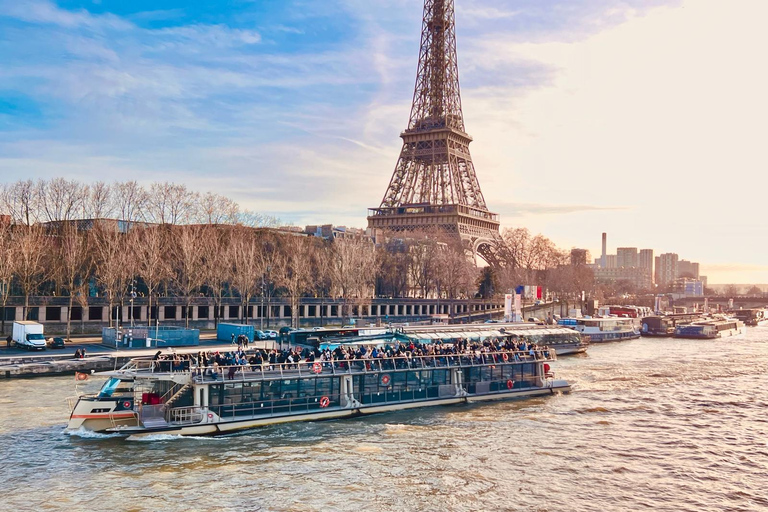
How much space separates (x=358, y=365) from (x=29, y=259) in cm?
4035

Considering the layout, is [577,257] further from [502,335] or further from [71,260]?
[71,260]

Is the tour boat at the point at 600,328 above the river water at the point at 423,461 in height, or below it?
above

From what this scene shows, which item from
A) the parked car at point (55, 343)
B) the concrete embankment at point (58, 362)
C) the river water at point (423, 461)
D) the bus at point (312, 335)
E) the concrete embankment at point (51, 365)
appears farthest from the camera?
the parked car at point (55, 343)

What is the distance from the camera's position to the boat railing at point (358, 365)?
112 ft

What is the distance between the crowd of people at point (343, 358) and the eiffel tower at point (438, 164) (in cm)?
7914

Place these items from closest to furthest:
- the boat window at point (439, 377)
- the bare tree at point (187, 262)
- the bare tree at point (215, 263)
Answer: the boat window at point (439, 377), the bare tree at point (187, 262), the bare tree at point (215, 263)

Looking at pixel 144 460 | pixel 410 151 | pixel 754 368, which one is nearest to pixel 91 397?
pixel 144 460

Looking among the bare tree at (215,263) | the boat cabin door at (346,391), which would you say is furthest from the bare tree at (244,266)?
the boat cabin door at (346,391)

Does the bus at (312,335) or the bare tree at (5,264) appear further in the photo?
the bare tree at (5,264)

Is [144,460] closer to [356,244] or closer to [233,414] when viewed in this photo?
[233,414]

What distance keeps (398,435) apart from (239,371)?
8270 millimetres

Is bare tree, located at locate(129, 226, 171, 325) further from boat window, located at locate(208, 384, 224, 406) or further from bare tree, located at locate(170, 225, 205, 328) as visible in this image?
boat window, located at locate(208, 384, 224, 406)

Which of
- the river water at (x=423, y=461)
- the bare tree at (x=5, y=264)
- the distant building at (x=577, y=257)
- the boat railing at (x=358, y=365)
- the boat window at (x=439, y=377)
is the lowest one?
the river water at (x=423, y=461)

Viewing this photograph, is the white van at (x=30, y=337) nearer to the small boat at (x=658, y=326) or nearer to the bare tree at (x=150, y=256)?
the bare tree at (x=150, y=256)
